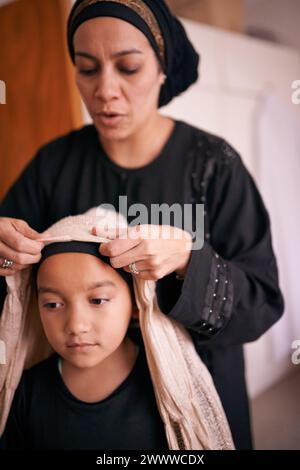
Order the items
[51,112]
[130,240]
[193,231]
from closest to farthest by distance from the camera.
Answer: [130,240] < [193,231] < [51,112]

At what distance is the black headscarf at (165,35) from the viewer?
61 centimetres

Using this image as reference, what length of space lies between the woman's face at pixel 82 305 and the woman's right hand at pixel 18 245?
0.03 meters

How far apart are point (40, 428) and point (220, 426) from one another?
0.27m

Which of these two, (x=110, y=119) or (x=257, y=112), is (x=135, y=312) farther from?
(x=257, y=112)

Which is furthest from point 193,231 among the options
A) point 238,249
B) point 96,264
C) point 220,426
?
point 220,426

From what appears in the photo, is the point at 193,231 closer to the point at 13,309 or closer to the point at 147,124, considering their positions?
the point at 147,124

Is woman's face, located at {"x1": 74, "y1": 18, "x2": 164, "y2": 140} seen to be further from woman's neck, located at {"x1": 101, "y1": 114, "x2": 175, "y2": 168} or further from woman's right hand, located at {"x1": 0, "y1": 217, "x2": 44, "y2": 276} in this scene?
woman's right hand, located at {"x1": 0, "y1": 217, "x2": 44, "y2": 276}

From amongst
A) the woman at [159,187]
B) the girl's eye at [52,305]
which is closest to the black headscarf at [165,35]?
the woman at [159,187]

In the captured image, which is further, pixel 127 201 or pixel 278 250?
pixel 278 250

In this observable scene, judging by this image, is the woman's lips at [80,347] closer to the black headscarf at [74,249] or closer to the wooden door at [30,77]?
the black headscarf at [74,249]

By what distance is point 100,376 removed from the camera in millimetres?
663

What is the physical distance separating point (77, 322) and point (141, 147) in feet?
0.99

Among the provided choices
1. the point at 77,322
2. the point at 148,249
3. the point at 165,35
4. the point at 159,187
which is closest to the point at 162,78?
the point at 165,35

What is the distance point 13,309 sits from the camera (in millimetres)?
630
